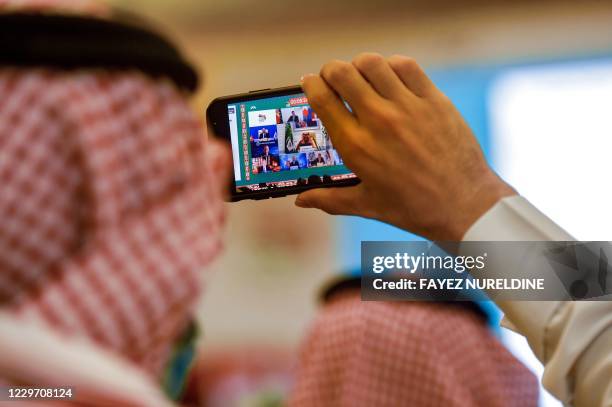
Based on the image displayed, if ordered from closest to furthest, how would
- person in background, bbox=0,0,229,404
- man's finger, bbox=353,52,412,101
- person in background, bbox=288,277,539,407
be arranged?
person in background, bbox=0,0,229,404, man's finger, bbox=353,52,412,101, person in background, bbox=288,277,539,407

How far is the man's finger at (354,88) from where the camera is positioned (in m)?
0.63

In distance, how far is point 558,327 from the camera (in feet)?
2.18

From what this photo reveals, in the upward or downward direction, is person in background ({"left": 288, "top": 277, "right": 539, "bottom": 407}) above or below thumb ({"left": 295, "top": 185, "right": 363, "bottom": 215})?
below

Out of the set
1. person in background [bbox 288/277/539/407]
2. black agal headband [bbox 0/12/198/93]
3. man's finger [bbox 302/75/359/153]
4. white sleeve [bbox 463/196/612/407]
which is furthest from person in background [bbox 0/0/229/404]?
person in background [bbox 288/277/539/407]

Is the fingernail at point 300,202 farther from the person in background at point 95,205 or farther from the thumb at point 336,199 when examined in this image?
the person in background at point 95,205

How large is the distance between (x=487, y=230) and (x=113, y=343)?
351mm

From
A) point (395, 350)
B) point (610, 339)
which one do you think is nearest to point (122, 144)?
point (610, 339)

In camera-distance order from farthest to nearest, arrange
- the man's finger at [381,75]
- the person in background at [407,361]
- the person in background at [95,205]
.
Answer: the person in background at [407,361] < the man's finger at [381,75] < the person in background at [95,205]

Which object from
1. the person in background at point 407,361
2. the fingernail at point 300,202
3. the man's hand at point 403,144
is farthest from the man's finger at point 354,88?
the person in background at point 407,361

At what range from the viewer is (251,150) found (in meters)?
0.72

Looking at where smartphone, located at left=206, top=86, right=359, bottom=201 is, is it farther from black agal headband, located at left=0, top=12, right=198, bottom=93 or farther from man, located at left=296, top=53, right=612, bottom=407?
black agal headband, located at left=0, top=12, right=198, bottom=93

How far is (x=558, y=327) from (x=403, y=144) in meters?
0.23

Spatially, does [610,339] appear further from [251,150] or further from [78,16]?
[78,16]

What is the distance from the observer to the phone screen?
2.32 feet
